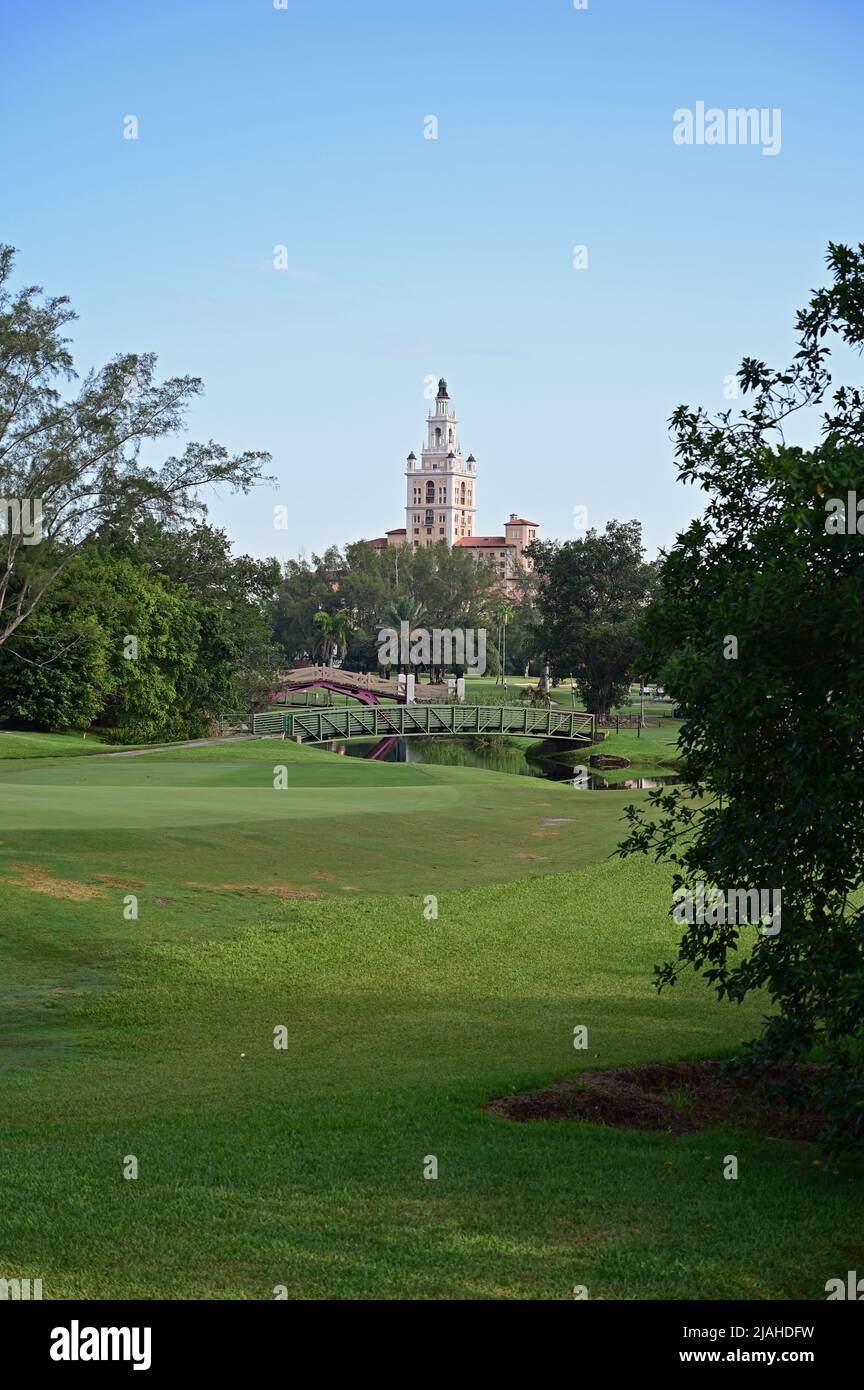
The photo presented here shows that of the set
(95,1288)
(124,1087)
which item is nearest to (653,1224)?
(95,1288)

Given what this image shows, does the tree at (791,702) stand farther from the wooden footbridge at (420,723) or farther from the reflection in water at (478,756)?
the wooden footbridge at (420,723)

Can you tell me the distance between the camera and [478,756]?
72875 millimetres

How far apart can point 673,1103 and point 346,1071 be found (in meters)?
2.96

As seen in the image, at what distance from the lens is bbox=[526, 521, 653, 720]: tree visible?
282ft

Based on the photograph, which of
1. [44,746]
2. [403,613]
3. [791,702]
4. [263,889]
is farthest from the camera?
[403,613]

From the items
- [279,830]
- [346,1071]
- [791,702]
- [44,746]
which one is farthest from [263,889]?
[44,746]

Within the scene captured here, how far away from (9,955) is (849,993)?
37.0 feet

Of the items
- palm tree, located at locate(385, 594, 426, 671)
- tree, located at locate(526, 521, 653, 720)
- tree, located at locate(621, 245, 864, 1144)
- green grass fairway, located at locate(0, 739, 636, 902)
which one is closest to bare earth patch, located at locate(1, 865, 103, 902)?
green grass fairway, located at locate(0, 739, 636, 902)

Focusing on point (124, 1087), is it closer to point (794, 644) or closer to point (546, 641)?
point (794, 644)

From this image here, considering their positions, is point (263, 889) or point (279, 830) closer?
point (263, 889)

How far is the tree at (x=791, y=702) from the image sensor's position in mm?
8578

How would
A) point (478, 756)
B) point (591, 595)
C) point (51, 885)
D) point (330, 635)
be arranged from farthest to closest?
point (330, 635) < point (591, 595) < point (478, 756) < point (51, 885)

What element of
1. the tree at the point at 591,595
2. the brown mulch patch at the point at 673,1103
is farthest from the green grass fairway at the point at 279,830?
the tree at the point at 591,595

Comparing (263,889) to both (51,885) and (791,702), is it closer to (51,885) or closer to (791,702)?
(51,885)
